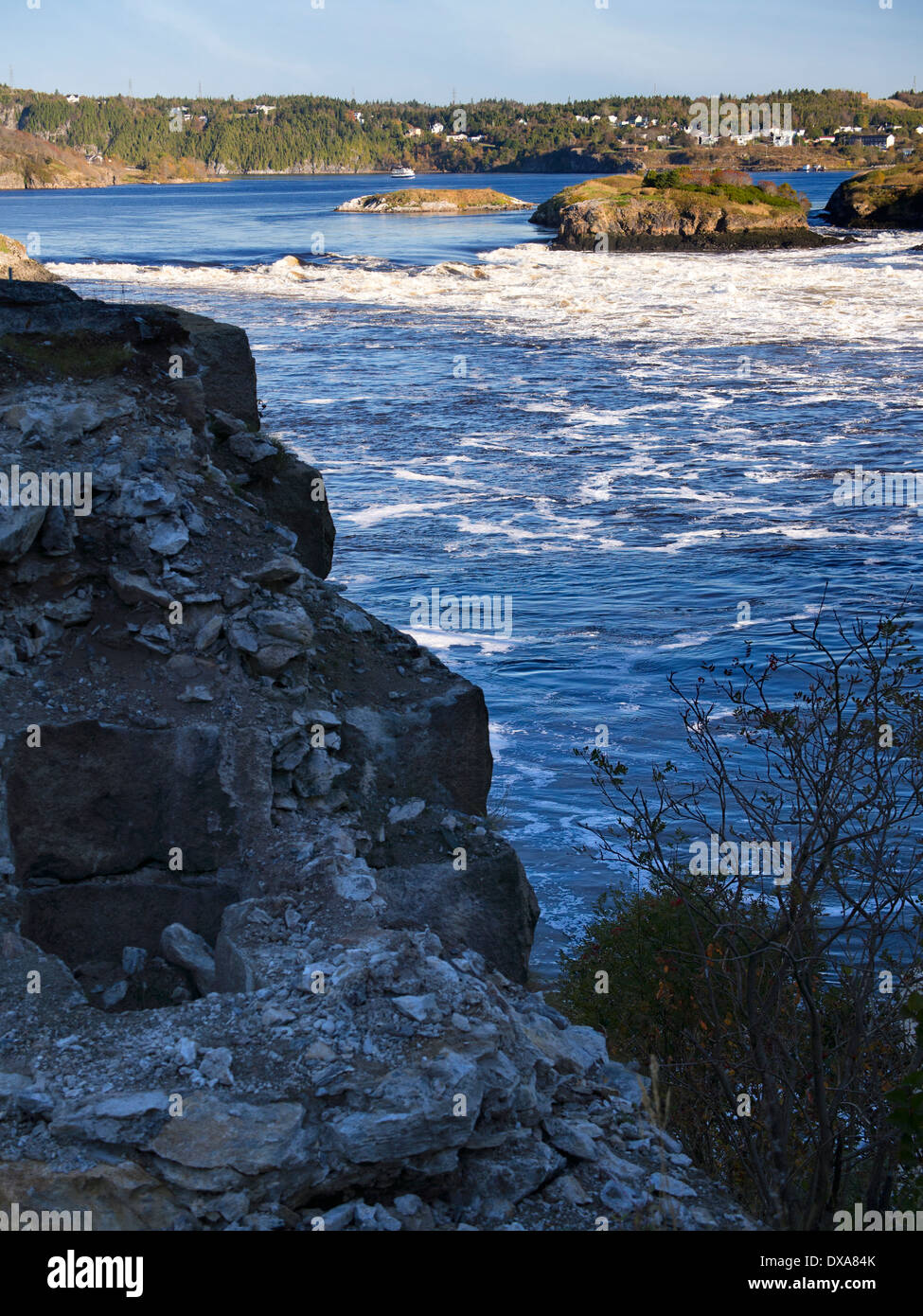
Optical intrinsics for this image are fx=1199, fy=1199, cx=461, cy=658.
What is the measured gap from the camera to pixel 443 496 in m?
30.3

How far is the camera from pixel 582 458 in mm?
33781

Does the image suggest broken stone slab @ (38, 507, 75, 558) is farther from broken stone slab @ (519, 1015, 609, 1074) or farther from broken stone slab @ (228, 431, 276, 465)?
broken stone slab @ (519, 1015, 609, 1074)

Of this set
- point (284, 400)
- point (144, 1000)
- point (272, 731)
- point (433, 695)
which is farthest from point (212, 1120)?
point (284, 400)

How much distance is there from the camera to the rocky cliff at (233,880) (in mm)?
5879

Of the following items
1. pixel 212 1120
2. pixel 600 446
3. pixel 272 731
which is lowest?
pixel 212 1120

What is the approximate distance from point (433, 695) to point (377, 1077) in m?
4.67

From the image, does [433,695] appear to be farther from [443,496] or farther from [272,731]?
[443,496]

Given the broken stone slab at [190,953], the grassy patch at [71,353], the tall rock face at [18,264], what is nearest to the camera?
the broken stone slab at [190,953]

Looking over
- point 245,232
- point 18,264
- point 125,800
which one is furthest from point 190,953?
point 245,232

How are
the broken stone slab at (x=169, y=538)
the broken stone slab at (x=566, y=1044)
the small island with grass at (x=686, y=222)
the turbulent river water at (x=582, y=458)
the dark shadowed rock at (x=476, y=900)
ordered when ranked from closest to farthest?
the broken stone slab at (x=566, y=1044) → the dark shadowed rock at (x=476, y=900) → the broken stone slab at (x=169, y=538) → the turbulent river water at (x=582, y=458) → the small island with grass at (x=686, y=222)

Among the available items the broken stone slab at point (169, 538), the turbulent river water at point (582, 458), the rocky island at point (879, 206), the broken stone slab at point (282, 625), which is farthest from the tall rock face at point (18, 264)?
the rocky island at point (879, 206)

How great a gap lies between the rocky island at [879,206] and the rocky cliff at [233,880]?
380 feet

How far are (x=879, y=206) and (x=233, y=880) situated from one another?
12182 cm

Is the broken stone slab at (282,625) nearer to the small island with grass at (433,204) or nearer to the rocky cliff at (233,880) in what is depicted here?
the rocky cliff at (233,880)
